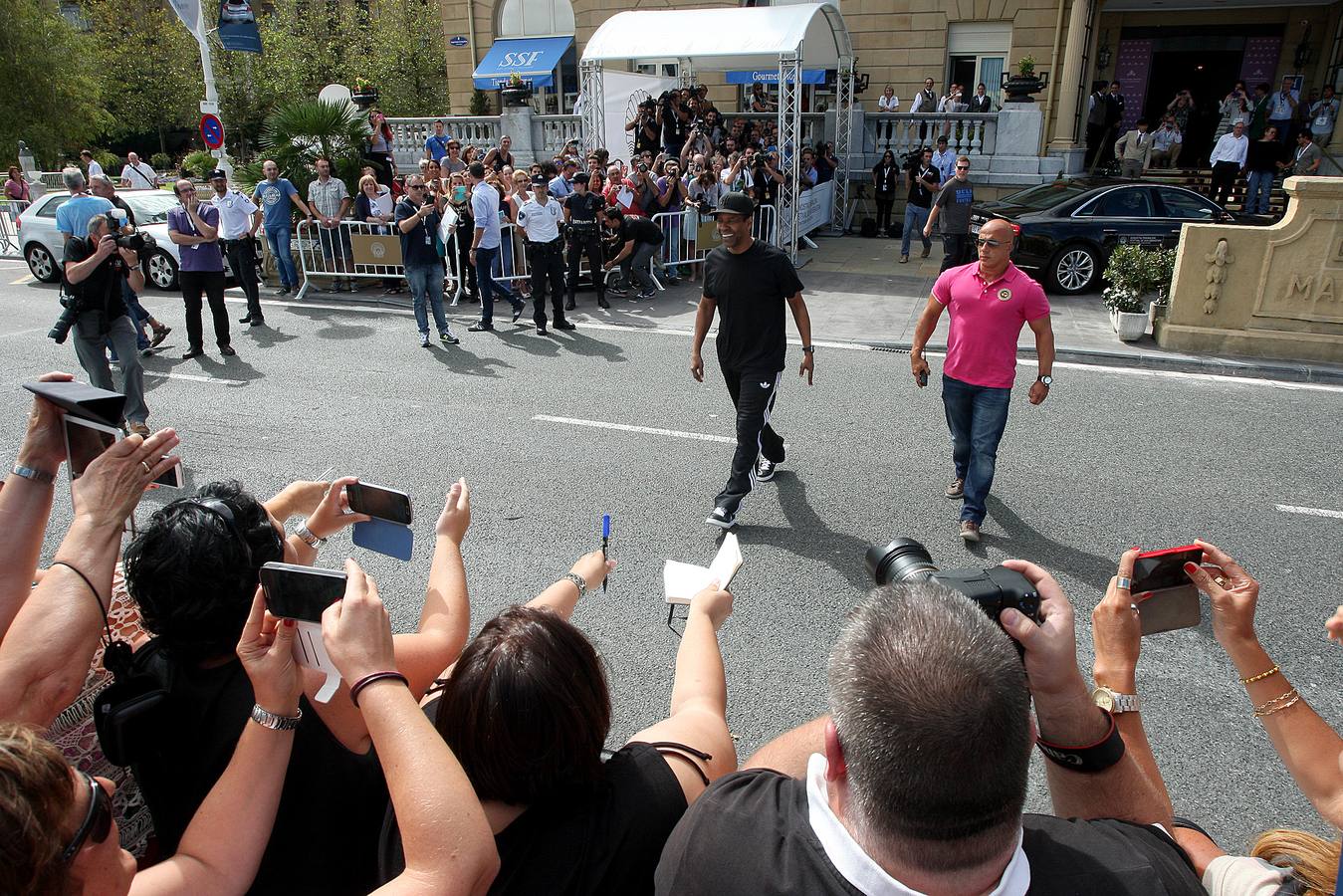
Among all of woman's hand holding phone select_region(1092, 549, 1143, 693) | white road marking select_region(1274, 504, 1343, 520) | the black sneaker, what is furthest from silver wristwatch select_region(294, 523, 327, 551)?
white road marking select_region(1274, 504, 1343, 520)

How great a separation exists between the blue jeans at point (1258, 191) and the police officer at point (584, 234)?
11619 mm

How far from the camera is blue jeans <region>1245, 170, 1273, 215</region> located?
1548 cm

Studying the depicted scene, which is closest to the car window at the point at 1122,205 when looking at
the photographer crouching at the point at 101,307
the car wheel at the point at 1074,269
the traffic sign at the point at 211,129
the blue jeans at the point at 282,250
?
the car wheel at the point at 1074,269

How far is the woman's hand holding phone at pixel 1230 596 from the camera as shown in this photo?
6.62 feet

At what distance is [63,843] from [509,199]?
36.5 feet

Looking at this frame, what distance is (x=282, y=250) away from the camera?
39.9 ft

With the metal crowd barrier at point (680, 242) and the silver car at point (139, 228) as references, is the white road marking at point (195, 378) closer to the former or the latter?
the silver car at point (139, 228)

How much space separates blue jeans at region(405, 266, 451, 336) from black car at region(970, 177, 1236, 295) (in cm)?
719

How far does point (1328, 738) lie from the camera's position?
2.00 meters

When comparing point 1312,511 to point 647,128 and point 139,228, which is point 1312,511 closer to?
point 647,128

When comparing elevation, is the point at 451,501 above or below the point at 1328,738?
above

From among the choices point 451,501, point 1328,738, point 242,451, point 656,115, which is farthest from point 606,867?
point 656,115

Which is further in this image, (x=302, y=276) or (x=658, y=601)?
(x=302, y=276)

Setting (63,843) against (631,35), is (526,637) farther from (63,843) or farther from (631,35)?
(631,35)
